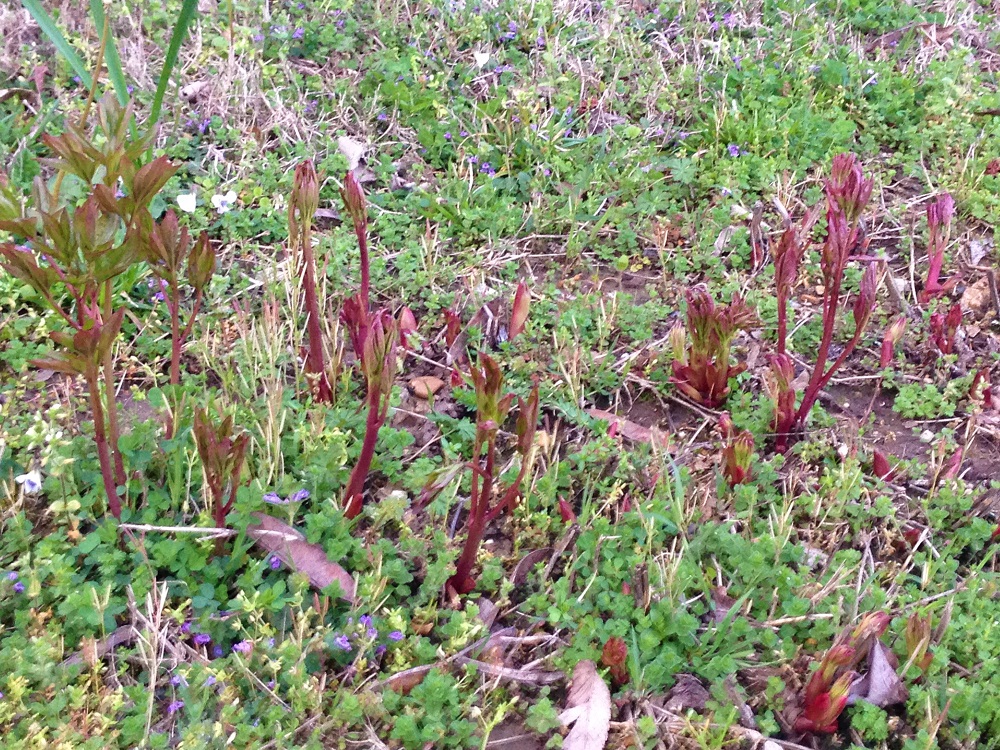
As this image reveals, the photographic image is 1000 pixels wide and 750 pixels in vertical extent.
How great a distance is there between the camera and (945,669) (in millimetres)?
2129

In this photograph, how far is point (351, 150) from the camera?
381 centimetres

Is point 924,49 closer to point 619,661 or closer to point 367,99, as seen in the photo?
point 367,99

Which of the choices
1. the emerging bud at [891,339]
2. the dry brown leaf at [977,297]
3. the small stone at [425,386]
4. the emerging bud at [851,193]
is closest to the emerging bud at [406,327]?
the small stone at [425,386]

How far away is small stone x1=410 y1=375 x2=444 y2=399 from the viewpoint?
9.53ft

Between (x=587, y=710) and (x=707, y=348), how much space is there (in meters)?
1.20

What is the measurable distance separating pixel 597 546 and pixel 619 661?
351mm

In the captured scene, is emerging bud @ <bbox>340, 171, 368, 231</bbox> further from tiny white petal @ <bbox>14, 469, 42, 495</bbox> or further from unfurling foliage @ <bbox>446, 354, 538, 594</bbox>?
tiny white petal @ <bbox>14, 469, 42, 495</bbox>

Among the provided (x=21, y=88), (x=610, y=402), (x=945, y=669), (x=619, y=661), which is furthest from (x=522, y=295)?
(x=21, y=88)

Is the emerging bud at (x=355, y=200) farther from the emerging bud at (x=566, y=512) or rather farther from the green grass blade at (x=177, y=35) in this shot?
the emerging bud at (x=566, y=512)

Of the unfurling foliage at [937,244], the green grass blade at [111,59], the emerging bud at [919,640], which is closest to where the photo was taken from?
the emerging bud at [919,640]

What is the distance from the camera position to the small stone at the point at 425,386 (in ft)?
9.53

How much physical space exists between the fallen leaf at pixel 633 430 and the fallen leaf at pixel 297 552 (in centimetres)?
97

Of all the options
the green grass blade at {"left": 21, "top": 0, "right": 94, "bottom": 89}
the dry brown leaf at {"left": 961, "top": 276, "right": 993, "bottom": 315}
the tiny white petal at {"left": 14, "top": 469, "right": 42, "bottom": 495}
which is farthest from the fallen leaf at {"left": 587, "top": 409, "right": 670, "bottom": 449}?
the green grass blade at {"left": 21, "top": 0, "right": 94, "bottom": 89}

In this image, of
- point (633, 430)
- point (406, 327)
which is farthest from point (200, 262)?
point (633, 430)
